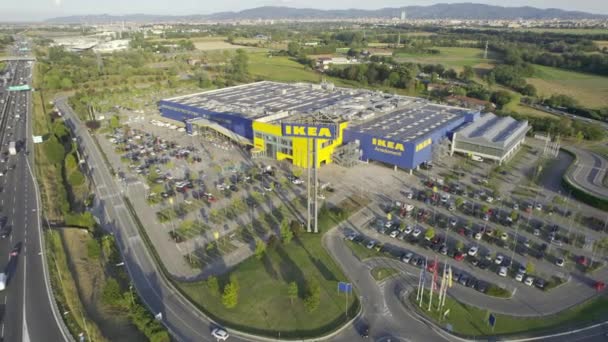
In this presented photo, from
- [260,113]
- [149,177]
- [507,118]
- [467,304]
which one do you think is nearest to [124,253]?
[149,177]

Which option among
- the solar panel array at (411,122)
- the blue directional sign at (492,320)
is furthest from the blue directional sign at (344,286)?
the solar panel array at (411,122)

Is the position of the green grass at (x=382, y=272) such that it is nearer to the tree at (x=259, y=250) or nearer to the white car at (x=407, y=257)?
the white car at (x=407, y=257)

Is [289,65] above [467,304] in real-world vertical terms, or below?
above

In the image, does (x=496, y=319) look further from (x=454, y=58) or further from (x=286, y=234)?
(x=454, y=58)

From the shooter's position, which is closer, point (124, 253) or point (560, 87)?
point (124, 253)

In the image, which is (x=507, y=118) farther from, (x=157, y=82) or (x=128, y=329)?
(x=157, y=82)

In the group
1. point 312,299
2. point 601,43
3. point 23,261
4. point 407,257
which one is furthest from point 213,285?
point 601,43
